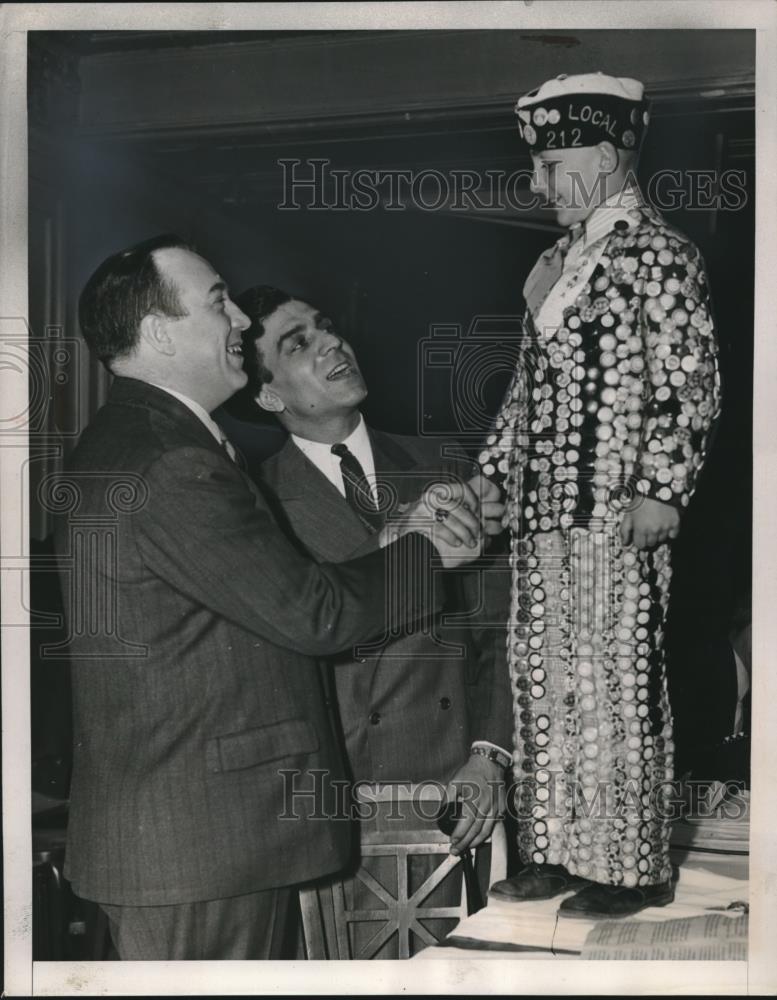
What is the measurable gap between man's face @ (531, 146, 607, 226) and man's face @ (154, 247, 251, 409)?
686 mm

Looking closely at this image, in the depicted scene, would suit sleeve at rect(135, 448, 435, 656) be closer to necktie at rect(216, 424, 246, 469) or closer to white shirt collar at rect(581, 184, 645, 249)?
necktie at rect(216, 424, 246, 469)

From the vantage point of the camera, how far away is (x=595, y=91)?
2.35 metres

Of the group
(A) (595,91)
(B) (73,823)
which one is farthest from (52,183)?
(B) (73,823)

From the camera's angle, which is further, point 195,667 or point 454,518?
point 454,518

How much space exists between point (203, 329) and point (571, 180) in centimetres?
82

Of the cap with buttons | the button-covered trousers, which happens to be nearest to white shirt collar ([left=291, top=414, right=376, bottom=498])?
the button-covered trousers

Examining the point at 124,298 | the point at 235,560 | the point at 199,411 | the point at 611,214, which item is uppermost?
the point at 611,214

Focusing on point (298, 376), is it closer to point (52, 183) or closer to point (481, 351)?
point (481, 351)

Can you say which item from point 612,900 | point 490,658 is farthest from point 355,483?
point 612,900

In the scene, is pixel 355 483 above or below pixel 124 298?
below

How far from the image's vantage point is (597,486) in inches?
92.7

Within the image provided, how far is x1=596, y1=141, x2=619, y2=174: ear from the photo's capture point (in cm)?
237

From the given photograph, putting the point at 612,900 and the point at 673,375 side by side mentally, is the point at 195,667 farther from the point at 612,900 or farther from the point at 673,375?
the point at 673,375

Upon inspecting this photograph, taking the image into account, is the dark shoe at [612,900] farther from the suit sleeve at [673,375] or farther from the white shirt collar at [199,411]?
the white shirt collar at [199,411]
